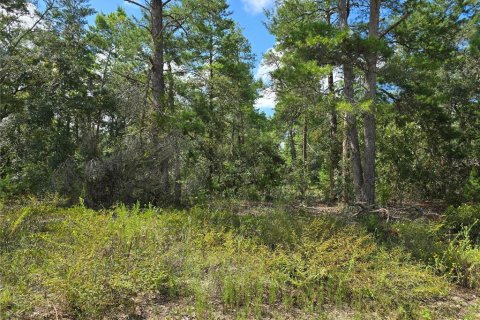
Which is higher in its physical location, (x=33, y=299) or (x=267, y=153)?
(x=267, y=153)

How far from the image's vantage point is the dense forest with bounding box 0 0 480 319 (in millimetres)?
3326

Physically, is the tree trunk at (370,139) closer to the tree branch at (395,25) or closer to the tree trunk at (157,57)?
the tree branch at (395,25)

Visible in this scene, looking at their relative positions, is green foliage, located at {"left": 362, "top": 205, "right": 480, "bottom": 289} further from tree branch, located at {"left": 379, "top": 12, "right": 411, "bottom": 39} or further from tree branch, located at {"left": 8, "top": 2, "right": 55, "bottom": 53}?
tree branch, located at {"left": 8, "top": 2, "right": 55, "bottom": 53}

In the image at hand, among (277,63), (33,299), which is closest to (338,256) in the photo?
(33,299)

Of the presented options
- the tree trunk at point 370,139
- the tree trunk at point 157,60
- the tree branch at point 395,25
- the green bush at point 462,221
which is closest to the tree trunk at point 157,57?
the tree trunk at point 157,60

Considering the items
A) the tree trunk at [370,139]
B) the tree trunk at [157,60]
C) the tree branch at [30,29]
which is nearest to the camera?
the tree trunk at [370,139]

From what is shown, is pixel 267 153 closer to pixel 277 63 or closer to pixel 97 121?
pixel 277 63

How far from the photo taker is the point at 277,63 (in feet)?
37.3

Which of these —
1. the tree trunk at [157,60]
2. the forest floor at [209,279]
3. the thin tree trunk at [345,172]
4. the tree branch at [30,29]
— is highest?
the tree branch at [30,29]

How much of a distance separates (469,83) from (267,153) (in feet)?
24.5

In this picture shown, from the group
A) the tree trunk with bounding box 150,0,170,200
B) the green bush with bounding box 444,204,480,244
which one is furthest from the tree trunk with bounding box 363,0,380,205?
the tree trunk with bounding box 150,0,170,200

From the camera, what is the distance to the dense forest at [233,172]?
333cm

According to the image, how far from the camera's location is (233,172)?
11.2 m

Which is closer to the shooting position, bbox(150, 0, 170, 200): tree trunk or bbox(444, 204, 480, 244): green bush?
bbox(444, 204, 480, 244): green bush
